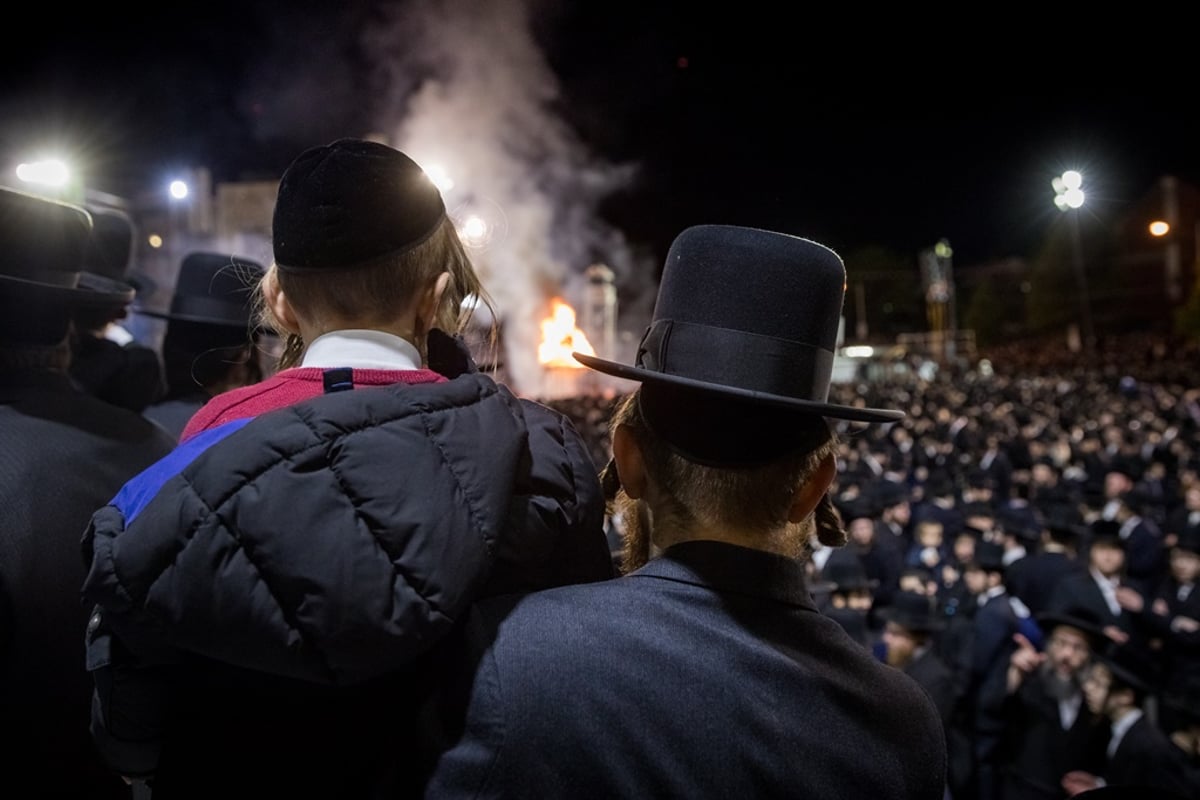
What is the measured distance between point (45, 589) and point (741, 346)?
1457 millimetres

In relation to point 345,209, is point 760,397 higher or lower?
lower

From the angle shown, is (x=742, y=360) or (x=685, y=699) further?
(x=742, y=360)

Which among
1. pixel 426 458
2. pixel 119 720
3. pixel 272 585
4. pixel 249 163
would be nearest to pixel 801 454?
pixel 426 458

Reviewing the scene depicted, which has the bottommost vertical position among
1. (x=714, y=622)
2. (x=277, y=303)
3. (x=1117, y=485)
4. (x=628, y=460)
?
(x=1117, y=485)

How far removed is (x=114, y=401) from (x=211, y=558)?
6.46ft

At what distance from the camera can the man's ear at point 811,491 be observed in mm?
1302

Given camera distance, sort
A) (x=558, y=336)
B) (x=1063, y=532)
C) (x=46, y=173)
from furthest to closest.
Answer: (x=558, y=336) → (x=46, y=173) → (x=1063, y=532)

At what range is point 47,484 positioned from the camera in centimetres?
168

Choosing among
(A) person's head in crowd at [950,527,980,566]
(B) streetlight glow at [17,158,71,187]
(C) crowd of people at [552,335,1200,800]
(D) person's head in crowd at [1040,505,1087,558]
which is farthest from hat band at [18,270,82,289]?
(B) streetlight glow at [17,158,71,187]

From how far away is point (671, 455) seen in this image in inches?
50.6

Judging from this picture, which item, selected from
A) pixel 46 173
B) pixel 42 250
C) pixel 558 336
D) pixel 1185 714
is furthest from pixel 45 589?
pixel 558 336

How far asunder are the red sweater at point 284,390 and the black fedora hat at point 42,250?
0.86 meters

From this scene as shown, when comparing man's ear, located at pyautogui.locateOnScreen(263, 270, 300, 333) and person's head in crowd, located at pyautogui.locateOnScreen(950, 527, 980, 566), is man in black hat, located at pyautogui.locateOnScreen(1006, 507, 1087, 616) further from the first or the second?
man's ear, located at pyautogui.locateOnScreen(263, 270, 300, 333)

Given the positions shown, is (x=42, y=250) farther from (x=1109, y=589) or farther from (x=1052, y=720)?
(x=1109, y=589)
